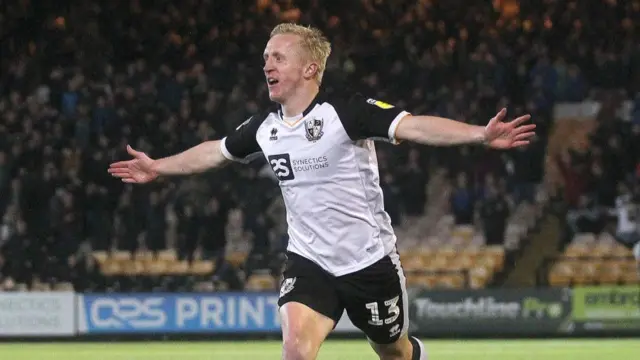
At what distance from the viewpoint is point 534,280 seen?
1484 centimetres

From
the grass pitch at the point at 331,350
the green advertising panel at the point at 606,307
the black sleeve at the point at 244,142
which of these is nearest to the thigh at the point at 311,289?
the black sleeve at the point at 244,142

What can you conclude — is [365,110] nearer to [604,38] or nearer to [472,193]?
[472,193]

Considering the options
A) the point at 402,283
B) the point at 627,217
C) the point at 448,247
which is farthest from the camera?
the point at 627,217

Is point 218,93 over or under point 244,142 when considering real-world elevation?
over

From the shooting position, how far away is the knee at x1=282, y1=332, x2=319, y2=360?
5.80m

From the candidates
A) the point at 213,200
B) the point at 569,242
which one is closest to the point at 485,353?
the point at 569,242

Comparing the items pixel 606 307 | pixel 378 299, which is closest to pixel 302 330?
pixel 378 299

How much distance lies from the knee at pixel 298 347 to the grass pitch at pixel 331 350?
5.69 meters

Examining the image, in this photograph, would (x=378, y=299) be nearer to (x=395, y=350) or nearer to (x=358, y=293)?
(x=358, y=293)

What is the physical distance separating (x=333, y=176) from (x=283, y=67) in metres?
0.64

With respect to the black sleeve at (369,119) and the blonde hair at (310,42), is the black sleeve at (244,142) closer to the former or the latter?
Result: the blonde hair at (310,42)

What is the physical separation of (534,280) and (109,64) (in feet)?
27.2

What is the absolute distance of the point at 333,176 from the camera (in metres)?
6.02

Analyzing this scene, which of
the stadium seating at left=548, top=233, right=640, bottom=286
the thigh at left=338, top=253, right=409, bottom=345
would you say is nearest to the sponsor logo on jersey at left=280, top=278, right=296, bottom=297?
the thigh at left=338, top=253, right=409, bottom=345
